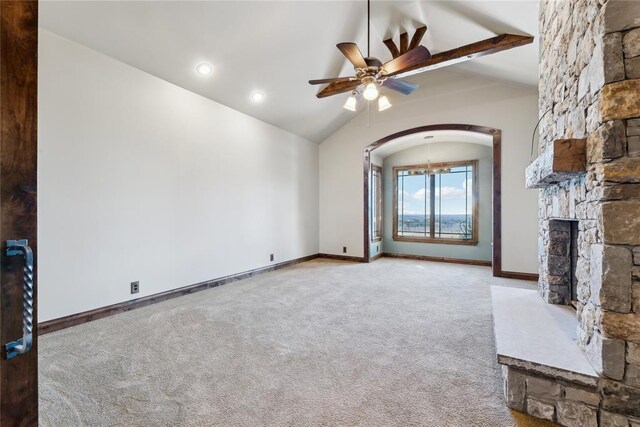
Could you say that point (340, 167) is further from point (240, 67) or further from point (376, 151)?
point (240, 67)

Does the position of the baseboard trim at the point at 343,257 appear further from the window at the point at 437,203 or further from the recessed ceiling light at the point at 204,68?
the recessed ceiling light at the point at 204,68

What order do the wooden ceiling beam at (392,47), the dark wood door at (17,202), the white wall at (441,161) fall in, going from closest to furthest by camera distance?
the dark wood door at (17,202) < the wooden ceiling beam at (392,47) < the white wall at (441,161)

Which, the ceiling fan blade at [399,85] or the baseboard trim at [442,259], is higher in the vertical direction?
the ceiling fan blade at [399,85]

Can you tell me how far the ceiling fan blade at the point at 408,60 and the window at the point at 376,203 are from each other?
3.80 metres

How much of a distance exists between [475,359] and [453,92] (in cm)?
485

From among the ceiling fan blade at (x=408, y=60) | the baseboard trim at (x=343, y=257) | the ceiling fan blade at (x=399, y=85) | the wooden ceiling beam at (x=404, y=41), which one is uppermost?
the wooden ceiling beam at (x=404, y=41)

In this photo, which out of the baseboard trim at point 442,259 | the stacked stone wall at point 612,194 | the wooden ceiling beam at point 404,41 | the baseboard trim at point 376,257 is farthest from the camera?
the baseboard trim at point 376,257

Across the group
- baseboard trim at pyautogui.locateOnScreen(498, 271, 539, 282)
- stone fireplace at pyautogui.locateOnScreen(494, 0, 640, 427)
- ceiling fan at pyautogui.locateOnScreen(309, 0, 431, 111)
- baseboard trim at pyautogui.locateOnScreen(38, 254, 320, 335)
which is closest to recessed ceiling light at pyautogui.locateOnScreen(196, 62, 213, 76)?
ceiling fan at pyautogui.locateOnScreen(309, 0, 431, 111)

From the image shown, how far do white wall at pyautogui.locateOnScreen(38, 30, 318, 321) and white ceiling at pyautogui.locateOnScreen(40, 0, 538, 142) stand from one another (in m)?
0.26

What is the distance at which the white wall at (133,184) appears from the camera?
2.86 meters

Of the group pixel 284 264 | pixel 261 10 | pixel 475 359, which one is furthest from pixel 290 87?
pixel 475 359

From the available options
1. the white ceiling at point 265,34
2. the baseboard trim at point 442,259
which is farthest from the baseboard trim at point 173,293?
the white ceiling at point 265,34

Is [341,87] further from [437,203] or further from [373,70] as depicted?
[437,203]

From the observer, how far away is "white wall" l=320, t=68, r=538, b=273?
4891 millimetres
